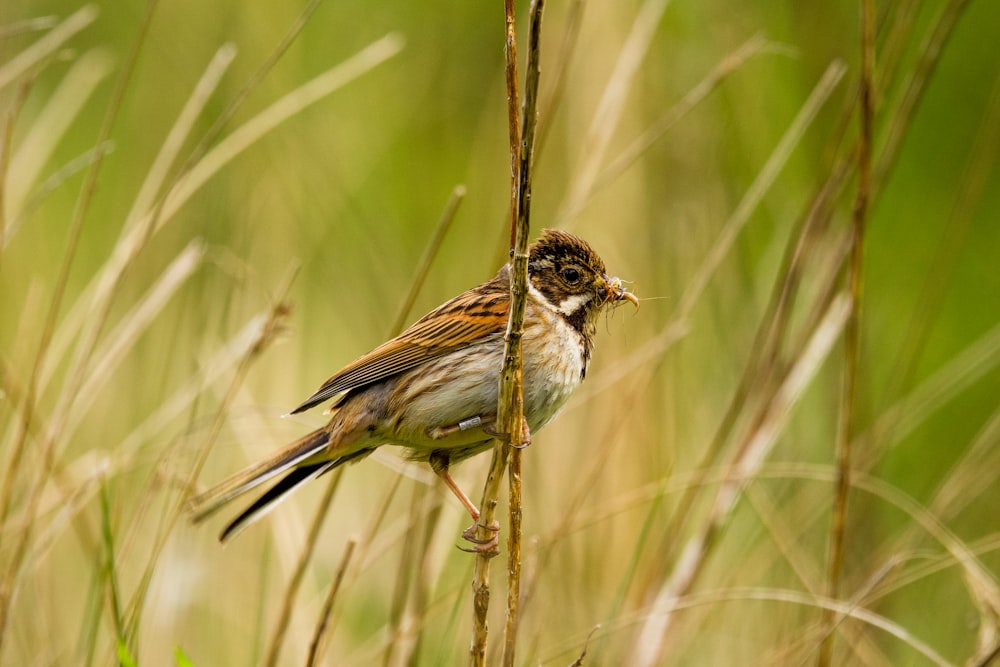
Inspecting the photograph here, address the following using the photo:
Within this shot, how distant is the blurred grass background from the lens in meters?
3.41

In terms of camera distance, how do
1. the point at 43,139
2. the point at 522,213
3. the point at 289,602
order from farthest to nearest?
1. the point at 43,139
2. the point at 289,602
3. the point at 522,213

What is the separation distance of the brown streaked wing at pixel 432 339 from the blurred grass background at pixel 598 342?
Result: 1.20 ft

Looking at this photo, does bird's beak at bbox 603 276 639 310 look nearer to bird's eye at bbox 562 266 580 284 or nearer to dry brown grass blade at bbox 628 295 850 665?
bird's eye at bbox 562 266 580 284

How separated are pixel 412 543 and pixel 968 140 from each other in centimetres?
385

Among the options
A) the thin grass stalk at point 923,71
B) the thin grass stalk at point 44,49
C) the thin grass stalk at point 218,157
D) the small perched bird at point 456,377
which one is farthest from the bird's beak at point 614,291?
the thin grass stalk at point 44,49

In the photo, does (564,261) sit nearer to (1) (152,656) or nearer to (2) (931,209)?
(1) (152,656)

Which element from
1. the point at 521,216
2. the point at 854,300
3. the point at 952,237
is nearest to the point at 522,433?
the point at 521,216

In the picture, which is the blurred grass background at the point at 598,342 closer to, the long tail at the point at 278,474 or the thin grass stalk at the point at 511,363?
the long tail at the point at 278,474

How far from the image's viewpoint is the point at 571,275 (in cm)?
347

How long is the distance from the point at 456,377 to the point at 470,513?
44cm

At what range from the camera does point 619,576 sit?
4.77 m

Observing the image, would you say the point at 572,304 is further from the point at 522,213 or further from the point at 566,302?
the point at 522,213

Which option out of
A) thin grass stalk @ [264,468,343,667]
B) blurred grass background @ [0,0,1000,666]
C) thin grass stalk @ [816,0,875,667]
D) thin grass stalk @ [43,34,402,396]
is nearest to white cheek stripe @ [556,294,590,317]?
blurred grass background @ [0,0,1000,666]

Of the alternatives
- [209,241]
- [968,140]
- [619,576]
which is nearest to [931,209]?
[968,140]
